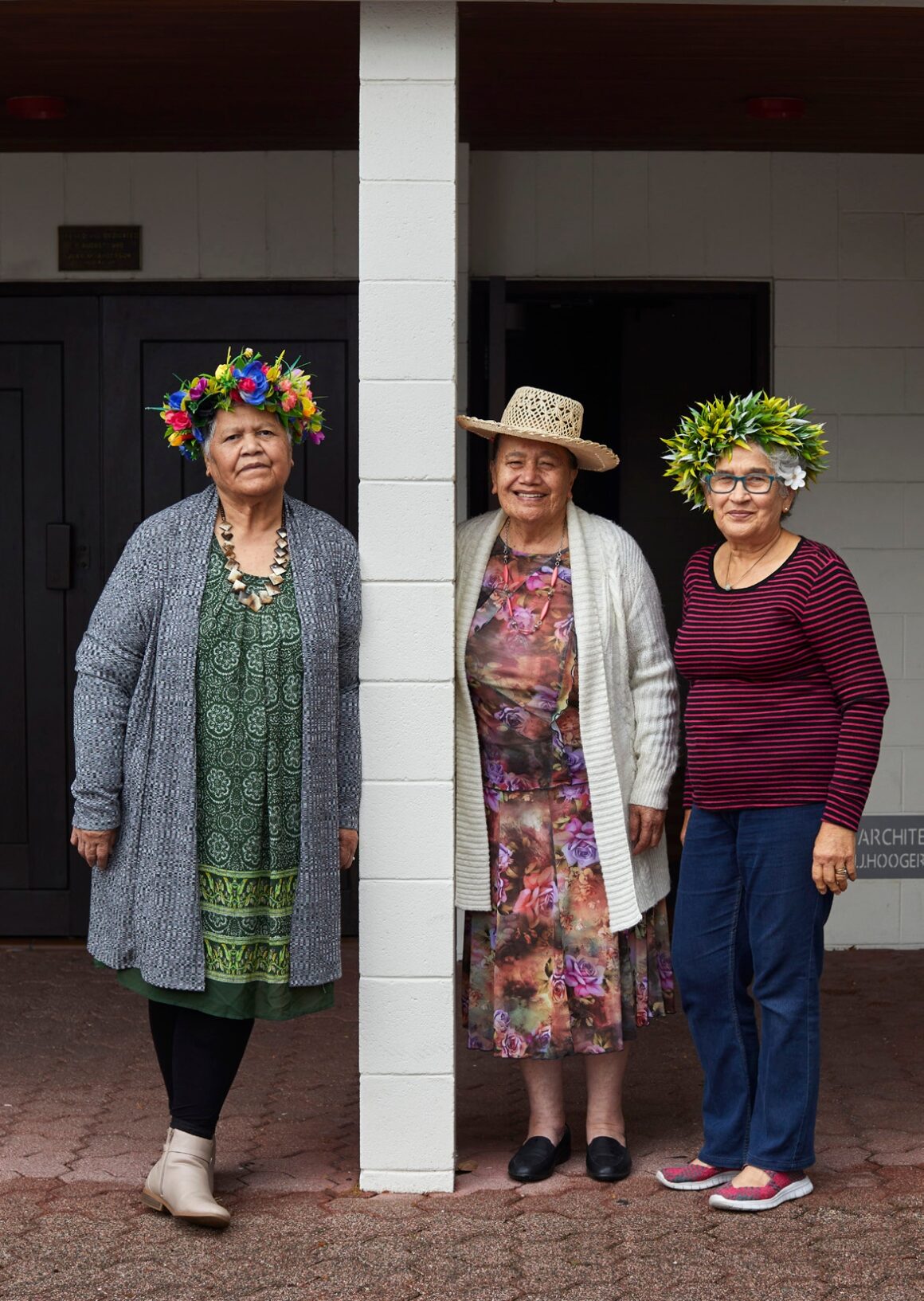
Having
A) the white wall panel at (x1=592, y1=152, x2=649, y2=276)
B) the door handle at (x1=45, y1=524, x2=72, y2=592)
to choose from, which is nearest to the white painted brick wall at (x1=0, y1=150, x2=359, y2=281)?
the white wall panel at (x1=592, y1=152, x2=649, y2=276)

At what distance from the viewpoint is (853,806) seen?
12.5 ft

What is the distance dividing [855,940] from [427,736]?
310cm

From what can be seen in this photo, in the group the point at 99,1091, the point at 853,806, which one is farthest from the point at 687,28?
the point at 99,1091

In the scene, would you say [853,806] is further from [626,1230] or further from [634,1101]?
[634,1101]

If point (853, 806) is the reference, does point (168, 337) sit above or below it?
above

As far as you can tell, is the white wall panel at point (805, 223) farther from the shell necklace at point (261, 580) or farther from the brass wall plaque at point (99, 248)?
the shell necklace at point (261, 580)

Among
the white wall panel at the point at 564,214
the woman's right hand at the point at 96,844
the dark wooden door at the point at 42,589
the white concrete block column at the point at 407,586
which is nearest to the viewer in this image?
the woman's right hand at the point at 96,844

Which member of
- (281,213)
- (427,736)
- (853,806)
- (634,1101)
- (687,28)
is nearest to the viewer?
(853,806)

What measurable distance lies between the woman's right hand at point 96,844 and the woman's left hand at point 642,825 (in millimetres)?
1262

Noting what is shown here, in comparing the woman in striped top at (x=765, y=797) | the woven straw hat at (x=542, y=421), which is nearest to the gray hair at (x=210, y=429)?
the woven straw hat at (x=542, y=421)

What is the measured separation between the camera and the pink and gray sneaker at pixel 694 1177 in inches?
160

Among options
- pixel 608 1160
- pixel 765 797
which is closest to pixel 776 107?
pixel 765 797

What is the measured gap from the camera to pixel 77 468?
6.61 m

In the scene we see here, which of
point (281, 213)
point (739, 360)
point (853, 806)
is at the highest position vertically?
point (281, 213)
